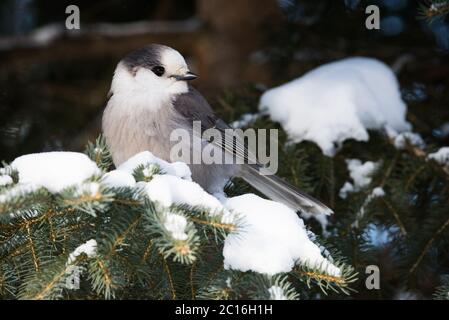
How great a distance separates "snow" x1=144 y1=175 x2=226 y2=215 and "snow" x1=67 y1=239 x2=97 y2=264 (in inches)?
8.3

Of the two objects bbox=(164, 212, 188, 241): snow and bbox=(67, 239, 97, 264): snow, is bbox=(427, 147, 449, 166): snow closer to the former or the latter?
bbox=(164, 212, 188, 241): snow

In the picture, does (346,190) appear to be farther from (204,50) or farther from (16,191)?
(204,50)

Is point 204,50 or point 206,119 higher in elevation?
point 204,50

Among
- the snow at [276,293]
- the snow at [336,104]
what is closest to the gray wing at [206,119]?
the snow at [336,104]

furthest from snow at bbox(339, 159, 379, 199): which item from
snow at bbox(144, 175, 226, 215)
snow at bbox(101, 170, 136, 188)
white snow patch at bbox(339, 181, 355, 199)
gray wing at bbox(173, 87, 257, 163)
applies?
snow at bbox(101, 170, 136, 188)

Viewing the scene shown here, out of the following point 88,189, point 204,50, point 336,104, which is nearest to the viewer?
point 88,189

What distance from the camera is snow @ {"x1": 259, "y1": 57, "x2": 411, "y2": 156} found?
10.2 ft

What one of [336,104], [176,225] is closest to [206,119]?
[336,104]

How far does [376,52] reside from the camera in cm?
383

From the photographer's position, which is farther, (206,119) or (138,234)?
(206,119)

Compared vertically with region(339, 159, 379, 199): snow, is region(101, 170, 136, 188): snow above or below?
above

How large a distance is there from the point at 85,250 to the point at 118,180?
8.3 inches

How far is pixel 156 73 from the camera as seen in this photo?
9.54 ft

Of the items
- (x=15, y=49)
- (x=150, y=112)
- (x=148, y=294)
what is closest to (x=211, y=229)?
(x=148, y=294)
